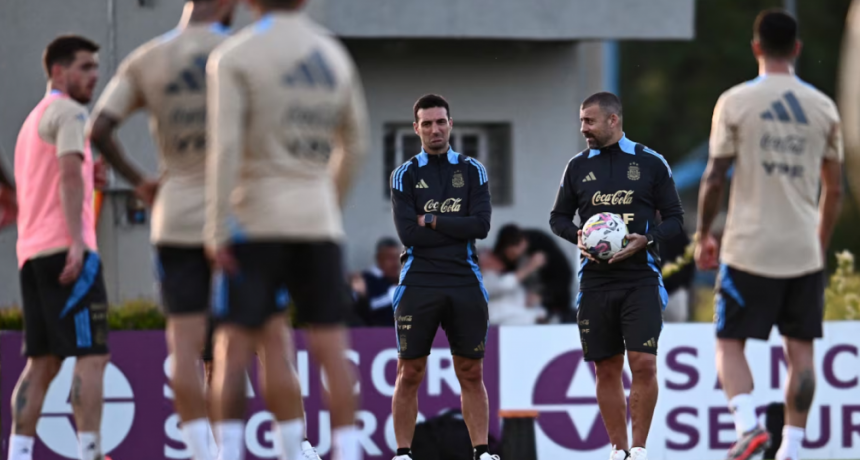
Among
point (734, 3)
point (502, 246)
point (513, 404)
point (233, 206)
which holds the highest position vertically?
point (734, 3)

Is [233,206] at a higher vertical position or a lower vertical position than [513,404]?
higher

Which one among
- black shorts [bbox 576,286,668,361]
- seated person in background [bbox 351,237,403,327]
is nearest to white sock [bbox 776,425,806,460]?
black shorts [bbox 576,286,668,361]

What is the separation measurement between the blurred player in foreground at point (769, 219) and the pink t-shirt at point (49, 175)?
3.49m

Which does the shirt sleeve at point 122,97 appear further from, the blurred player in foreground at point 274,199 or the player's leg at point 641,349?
the player's leg at point 641,349

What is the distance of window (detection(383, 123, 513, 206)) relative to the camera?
16.7 metres

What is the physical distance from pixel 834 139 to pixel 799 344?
1.17 metres

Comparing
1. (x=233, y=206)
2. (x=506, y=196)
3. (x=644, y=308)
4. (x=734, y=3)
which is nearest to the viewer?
(x=233, y=206)

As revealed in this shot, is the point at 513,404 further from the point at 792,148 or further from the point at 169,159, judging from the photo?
the point at 169,159

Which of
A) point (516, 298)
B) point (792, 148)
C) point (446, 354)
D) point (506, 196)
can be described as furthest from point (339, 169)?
point (506, 196)

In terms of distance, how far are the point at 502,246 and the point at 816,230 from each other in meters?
7.80

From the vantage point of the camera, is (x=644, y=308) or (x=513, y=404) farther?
(x=513, y=404)

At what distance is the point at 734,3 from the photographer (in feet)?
149

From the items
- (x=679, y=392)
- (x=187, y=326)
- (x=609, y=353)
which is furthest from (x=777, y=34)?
(x=679, y=392)

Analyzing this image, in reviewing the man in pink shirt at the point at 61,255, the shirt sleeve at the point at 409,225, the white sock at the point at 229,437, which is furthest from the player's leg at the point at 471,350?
the white sock at the point at 229,437
